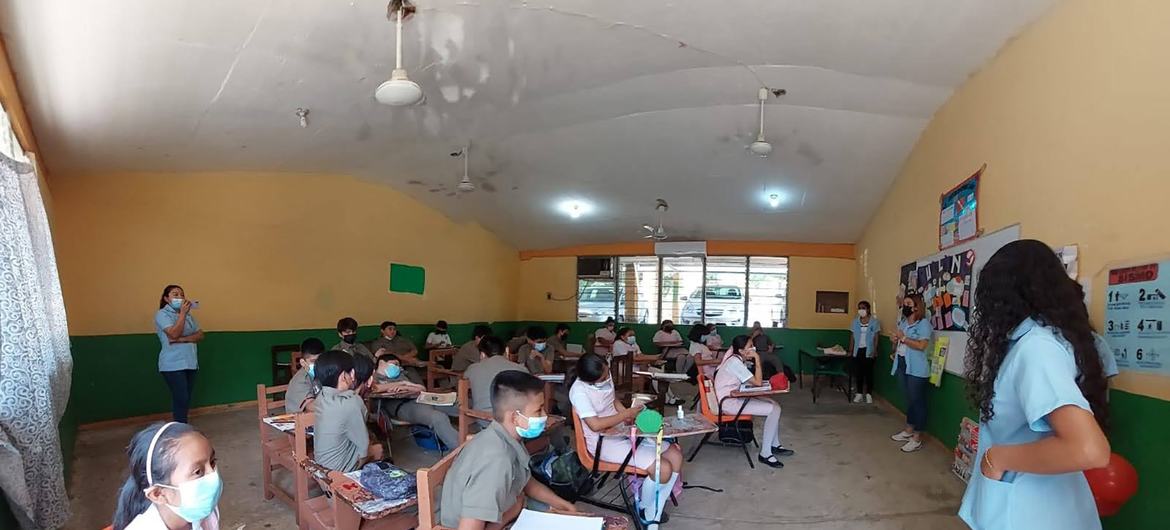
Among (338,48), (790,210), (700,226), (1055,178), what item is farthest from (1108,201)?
(700,226)

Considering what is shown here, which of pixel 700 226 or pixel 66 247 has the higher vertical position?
pixel 700 226

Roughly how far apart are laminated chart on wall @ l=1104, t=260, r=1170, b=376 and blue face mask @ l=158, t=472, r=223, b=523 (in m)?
3.56

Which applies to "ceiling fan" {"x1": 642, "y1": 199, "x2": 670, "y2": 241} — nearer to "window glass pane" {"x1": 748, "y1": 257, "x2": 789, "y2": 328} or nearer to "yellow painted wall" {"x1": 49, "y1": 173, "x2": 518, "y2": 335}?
"window glass pane" {"x1": 748, "y1": 257, "x2": 789, "y2": 328}

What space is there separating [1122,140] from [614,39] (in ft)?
9.29

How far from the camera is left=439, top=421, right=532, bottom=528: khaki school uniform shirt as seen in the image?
6.19ft

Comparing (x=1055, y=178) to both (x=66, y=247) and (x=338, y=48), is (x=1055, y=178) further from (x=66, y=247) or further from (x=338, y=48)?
(x=66, y=247)

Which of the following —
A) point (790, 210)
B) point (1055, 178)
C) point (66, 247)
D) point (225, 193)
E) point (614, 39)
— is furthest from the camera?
point (790, 210)

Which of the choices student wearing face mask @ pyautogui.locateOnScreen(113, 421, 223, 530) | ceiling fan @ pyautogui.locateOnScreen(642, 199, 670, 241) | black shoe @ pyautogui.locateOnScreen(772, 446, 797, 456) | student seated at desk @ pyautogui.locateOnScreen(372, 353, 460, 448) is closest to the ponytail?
student wearing face mask @ pyautogui.locateOnScreen(113, 421, 223, 530)

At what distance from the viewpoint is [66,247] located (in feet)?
17.6

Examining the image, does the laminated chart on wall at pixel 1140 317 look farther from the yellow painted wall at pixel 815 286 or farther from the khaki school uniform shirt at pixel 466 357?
the yellow painted wall at pixel 815 286

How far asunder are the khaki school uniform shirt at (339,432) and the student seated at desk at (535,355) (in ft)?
9.31

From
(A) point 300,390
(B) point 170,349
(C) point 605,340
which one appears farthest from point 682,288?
(B) point 170,349

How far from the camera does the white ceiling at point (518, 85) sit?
3166mm

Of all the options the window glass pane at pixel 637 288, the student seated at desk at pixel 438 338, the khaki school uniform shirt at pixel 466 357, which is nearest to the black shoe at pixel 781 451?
the khaki school uniform shirt at pixel 466 357
